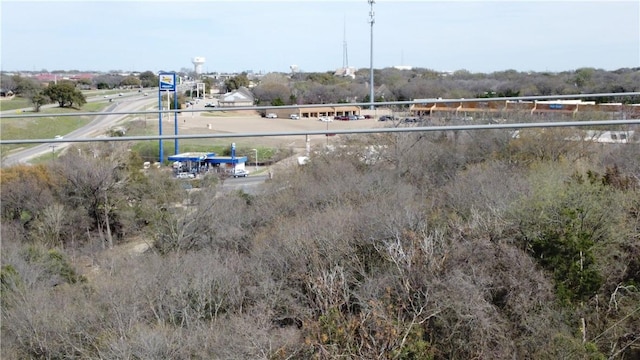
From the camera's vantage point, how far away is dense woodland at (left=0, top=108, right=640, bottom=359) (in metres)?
8.14

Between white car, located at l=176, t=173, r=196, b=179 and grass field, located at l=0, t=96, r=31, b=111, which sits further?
grass field, located at l=0, t=96, r=31, b=111

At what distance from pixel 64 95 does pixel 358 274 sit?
59.8 feet

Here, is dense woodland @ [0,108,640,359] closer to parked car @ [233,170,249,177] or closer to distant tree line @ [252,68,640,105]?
parked car @ [233,170,249,177]

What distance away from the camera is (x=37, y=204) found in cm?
1505

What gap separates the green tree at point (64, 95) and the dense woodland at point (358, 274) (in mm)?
10564

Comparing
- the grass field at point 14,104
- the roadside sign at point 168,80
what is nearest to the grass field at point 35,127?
the grass field at point 14,104

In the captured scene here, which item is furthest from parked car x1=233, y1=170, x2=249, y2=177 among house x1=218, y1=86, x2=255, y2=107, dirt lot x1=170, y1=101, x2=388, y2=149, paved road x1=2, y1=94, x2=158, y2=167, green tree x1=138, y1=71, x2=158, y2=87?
green tree x1=138, y1=71, x2=158, y2=87

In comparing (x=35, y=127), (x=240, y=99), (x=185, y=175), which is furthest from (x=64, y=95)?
(x=185, y=175)

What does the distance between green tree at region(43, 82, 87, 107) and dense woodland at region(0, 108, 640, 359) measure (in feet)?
34.7

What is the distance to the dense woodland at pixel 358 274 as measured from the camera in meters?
8.14

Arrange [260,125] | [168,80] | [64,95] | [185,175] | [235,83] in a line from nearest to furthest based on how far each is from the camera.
→ [185,175], [168,80], [260,125], [64,95], [235,83]

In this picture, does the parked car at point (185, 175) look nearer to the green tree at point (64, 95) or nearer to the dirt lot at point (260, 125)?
the dirt lot at point (260, 125)

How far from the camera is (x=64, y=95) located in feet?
78.3

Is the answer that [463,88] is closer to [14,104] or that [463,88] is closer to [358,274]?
[358,274]
